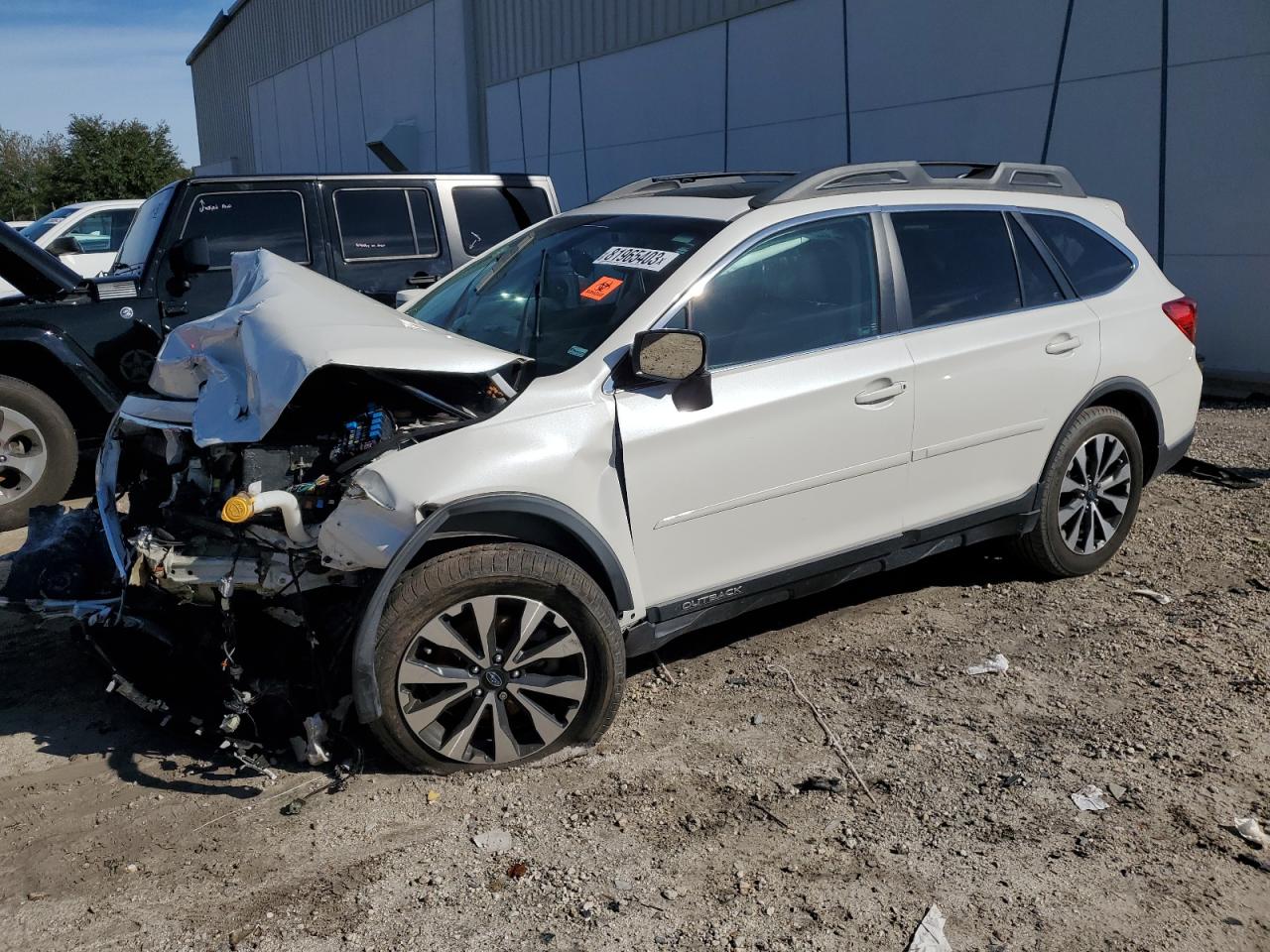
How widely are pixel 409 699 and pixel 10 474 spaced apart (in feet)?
14.5

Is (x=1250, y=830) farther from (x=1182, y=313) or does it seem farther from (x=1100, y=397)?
(x=1182, y=313)

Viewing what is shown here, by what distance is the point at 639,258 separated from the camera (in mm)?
3932

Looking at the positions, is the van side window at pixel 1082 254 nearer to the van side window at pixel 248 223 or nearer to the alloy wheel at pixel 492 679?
the alloy wheel at pixel 492 679

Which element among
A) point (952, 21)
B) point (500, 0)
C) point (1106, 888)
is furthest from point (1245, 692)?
point (500, 0)

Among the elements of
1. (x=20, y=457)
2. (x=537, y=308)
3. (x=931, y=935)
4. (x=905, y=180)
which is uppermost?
(x=905, y=180)

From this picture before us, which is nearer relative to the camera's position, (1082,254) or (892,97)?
(1082,254)

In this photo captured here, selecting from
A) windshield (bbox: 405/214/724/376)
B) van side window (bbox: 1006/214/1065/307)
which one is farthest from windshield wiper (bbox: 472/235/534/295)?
van side window (bbox: 1006/214/1065/307)

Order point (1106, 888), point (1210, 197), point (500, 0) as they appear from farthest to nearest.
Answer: point (500, 0)
point (1210, 197)
point (1106, 888)

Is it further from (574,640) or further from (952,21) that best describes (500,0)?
(574,640)

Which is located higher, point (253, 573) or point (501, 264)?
point (501, 264)

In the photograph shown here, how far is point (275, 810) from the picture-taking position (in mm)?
3275

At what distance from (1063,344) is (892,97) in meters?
7.54

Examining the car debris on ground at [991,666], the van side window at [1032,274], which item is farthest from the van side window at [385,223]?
the car debris on ground at [991,666]

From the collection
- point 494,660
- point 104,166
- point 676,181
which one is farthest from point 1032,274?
point 104,166
